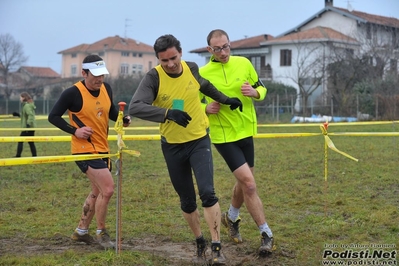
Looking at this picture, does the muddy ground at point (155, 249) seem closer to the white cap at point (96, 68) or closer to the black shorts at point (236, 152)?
the black shorts at point (236, 152)

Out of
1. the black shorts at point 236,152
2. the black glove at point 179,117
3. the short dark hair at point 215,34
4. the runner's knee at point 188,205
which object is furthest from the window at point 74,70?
the black glove at point 179,117

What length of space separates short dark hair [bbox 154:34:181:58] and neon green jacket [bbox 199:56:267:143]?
92 cm

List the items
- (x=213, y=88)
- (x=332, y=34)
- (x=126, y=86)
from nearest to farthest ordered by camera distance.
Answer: (x=213, y=88) < (x=332, y=34) < (x=126, y=86)

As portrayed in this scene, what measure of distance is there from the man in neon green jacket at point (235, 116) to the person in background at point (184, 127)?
43cm

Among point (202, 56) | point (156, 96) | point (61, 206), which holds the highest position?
point (202, 56)

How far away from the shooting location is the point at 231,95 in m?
6.14

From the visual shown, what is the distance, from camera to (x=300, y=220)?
7430 millimetres

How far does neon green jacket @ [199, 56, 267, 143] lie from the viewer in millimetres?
6090

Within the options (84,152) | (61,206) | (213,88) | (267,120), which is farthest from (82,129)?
(267,120)

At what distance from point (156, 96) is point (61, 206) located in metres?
3.90

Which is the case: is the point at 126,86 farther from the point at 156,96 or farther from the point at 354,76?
the point at 156,96

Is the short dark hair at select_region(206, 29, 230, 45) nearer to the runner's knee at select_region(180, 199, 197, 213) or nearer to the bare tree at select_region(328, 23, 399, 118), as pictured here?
the runner's knee at select_region(180, 199, 197, 213)

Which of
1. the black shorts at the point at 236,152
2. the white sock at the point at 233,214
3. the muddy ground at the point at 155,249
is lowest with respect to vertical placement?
the muddy ground at the point at 155,249

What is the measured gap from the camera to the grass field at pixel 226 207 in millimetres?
5824
